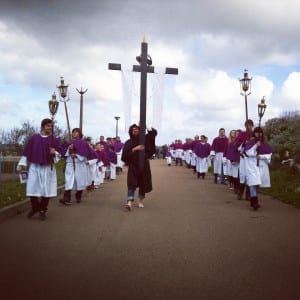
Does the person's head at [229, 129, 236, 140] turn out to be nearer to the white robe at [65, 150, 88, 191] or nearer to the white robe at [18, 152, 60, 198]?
the white robe at [65, 150, 88, 191]

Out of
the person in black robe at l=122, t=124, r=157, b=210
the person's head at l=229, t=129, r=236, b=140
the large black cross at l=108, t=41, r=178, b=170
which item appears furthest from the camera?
the person's head at l=229, t=129, r=236, b=140

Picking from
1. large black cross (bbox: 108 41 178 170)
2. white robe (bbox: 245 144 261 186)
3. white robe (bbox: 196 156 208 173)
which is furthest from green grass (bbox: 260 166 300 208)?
large black cross (bbox: 108 41 178 170)

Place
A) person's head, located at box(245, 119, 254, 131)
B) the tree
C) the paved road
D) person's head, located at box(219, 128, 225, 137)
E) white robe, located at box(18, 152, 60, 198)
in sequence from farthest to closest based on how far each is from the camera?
1. the tree
2. person's head, located at box(219, 128, 225, 137)
3. person's head, located at box(245, 119, 254, 131)
4. white robe, located at box(18, 152, 60, 198)
5. the paved road

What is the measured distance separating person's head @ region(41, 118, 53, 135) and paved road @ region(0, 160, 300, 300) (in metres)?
1.78

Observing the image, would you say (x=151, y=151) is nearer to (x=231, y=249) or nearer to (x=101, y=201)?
(x=101, y=201)

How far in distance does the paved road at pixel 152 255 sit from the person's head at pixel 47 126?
5.83 feet

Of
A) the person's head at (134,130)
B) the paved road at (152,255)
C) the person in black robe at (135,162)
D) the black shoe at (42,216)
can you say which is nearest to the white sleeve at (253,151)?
the paved road at (152,255)

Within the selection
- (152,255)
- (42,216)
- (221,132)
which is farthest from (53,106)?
(221,132)

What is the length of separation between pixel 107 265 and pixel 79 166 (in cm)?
785

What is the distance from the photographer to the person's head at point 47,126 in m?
10.7

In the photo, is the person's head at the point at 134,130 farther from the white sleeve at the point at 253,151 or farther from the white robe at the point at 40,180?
the white sleeve at the point at 253,151

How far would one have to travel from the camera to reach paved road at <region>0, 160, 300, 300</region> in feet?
17.7

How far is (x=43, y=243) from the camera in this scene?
779cm

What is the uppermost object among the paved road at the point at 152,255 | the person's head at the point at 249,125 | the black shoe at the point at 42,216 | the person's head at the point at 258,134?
the person's head at the point at 249,125
